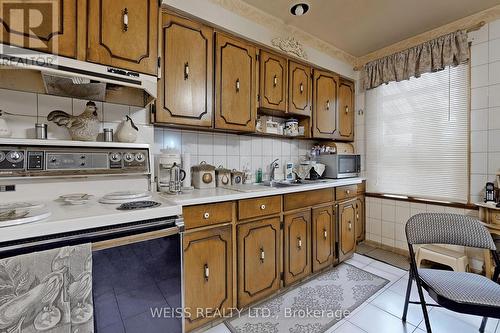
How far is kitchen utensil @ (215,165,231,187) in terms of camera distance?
197 cm

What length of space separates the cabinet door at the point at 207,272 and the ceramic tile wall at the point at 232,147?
80 centimetres

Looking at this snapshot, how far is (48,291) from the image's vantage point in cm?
80

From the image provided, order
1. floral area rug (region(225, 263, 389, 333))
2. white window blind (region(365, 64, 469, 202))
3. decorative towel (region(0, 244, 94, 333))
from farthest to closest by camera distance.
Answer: white window blind (region(365, 64, 469, 202)) < floral area rug (region(225, 263, 389, 333)) < decorative towel (region(0, 244, 94, 333))

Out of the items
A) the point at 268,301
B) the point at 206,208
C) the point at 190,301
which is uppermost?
the point at 206,208

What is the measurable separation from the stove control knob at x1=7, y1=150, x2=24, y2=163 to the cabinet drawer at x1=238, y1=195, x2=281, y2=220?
1.20 metres

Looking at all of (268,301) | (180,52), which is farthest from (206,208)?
(180,52)

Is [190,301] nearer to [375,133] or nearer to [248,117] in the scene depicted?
[248,117]

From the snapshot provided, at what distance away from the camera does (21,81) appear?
1176 millimetres

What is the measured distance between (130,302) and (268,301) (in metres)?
1.14

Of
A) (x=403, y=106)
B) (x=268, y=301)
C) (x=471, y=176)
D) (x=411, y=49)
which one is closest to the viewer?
(x=268, y=301)

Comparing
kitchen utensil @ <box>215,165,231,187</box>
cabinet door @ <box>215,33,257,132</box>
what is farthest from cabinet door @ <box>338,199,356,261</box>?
cabinet door @ <box>215,33,257,132</box>

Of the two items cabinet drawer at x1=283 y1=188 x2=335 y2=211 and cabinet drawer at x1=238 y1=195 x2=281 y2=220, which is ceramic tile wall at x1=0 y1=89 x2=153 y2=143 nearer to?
cabinet drawer at x1=238 y1=195 x2=281 y2=220

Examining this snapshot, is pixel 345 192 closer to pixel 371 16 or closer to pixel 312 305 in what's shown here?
pixel 312 305

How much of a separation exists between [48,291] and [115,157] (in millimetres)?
774
